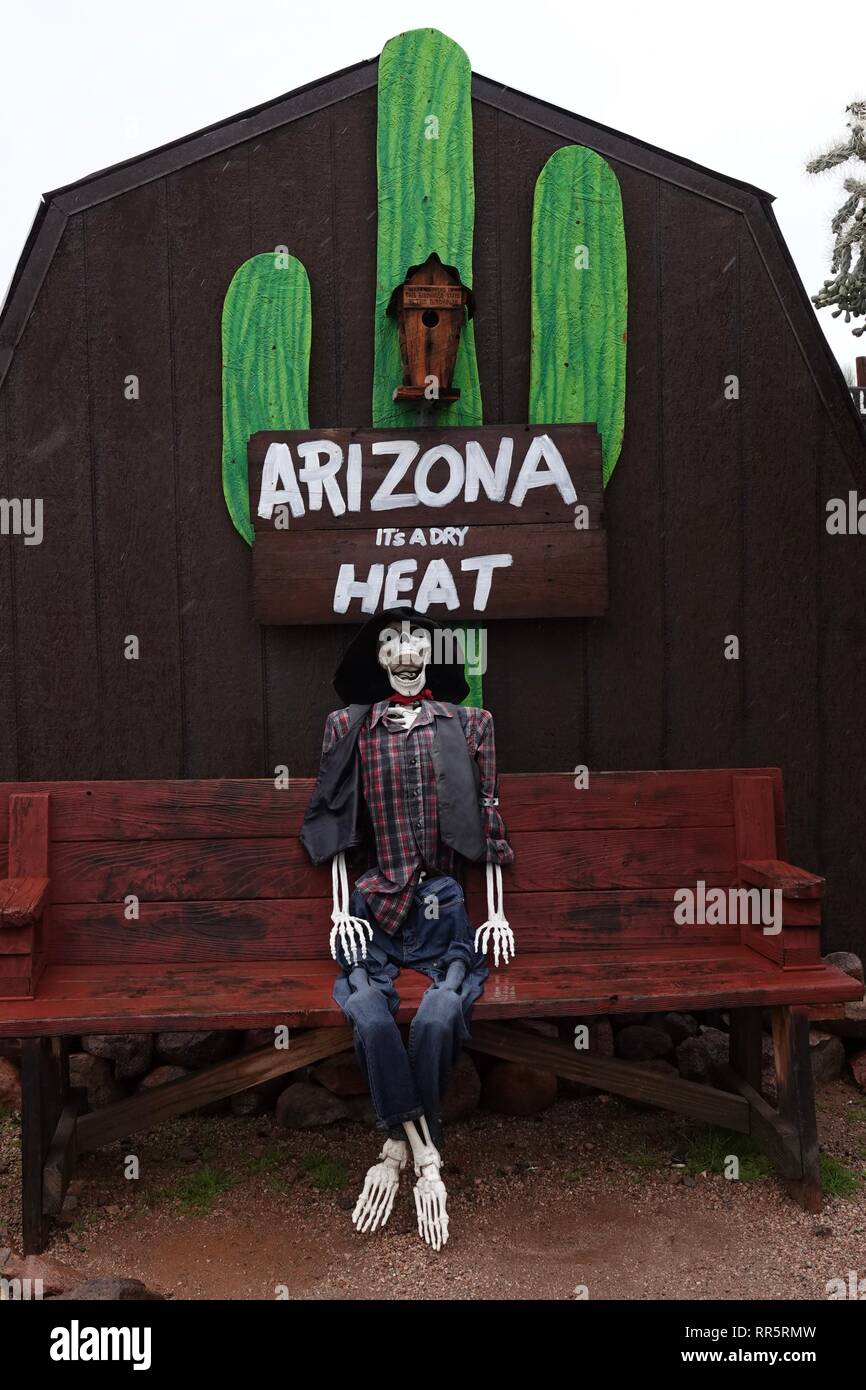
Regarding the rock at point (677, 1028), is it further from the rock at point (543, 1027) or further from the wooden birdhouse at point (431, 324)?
the wooden birdhouse at point (431, 324)

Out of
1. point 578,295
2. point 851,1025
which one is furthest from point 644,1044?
point 578,295

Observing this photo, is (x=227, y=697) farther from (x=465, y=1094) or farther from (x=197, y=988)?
(x=465, y=1094)

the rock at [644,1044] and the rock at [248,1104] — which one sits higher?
the rock at [644,1044]

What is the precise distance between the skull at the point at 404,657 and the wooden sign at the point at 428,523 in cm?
60

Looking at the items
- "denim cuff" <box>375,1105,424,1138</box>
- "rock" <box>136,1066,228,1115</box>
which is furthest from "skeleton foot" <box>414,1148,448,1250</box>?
"rock" <box>136,1066,228,1115</box>

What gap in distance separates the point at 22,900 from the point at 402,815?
3.77ft

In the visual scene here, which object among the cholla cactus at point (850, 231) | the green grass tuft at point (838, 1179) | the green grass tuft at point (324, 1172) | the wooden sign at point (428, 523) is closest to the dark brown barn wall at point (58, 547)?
the wooden sign at point (428, 523)

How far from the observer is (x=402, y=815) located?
11.2 feet

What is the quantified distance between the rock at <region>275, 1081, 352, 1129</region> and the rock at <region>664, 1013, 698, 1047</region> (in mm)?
1262

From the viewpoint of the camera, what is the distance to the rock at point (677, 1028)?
4180 millimetres

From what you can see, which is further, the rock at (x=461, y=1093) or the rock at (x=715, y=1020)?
the rock at (x=715, y=1020)

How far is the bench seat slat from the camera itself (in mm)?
2992

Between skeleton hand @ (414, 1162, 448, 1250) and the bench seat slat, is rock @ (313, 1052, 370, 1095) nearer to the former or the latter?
the bench seat slat

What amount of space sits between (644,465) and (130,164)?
2.25 metres
